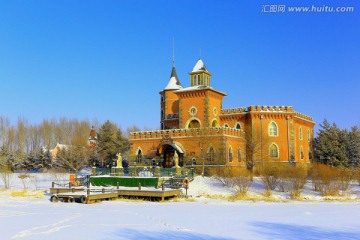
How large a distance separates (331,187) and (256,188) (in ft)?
14.9

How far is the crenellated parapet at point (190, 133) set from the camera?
31734 mm

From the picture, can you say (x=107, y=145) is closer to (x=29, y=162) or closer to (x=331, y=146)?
(x=29, y=162)

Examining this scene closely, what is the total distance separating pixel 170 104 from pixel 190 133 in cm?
917

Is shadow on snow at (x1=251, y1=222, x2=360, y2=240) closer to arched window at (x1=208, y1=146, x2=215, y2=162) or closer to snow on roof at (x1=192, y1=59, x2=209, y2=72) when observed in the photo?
arched window at (x1=208, y1=146, x2=215, y2=162)

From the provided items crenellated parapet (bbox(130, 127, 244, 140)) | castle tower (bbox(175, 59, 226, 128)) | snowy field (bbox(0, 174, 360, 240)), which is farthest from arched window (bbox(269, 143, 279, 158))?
snowy field (bbox(0, 174, 360, 240))

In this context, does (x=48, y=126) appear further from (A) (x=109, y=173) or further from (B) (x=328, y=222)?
(B) (x=328, y=222)

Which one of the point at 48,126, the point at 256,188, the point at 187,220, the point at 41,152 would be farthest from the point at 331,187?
the point at 48,126

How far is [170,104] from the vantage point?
4134 cm

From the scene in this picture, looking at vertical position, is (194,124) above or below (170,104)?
below

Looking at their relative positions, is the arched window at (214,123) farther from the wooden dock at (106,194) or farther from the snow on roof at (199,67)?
the wooden dock at (106,194)

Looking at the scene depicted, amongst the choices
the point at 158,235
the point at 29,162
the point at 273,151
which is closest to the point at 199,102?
the point at 273,151

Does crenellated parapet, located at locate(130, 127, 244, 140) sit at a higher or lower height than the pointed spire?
lower

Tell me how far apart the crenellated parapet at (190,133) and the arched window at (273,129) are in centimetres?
295

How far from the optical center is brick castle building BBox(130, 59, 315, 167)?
31984 mm
